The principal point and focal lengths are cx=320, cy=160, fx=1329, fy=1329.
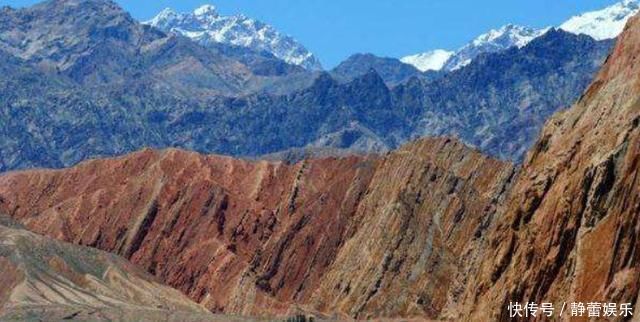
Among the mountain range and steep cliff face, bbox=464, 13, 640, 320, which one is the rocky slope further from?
steep cliff face, bbox=464, 13, 640, 320

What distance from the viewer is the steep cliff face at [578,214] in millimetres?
66062

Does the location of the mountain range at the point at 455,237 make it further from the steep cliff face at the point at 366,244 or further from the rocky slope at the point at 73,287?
the rocky slope at the point at 73,287

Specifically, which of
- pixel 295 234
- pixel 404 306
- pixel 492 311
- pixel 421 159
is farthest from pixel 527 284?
pixel 295 234

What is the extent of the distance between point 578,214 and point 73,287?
365 ft

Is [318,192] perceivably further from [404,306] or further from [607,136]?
[607,136]

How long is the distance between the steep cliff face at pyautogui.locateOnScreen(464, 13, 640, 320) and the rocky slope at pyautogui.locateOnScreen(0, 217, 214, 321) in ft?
249

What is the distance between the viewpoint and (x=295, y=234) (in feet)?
611

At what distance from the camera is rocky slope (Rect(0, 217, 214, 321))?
153500mm

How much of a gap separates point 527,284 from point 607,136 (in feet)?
30.5

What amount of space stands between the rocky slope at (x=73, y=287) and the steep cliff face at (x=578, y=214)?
75.9 m

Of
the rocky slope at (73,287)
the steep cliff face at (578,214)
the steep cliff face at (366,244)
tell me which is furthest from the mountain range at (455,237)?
the rocky slope at (73,287)

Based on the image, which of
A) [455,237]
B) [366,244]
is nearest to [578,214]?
[455,237]

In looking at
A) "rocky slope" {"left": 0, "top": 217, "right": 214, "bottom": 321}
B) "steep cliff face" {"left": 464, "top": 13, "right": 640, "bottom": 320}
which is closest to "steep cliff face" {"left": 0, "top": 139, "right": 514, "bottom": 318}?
"rocky slope" {"left": 0, "top": 217, "right": 214, "bottom": 321}

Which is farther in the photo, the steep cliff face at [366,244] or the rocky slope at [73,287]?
the rocky slope at [73,287]
